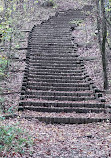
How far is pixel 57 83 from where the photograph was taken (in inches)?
466

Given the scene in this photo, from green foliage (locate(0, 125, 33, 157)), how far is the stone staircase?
2.76 metres

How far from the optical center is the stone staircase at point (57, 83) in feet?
30.7

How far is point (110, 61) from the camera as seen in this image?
15062 millimetres

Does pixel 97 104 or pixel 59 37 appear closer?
pixel 97 104

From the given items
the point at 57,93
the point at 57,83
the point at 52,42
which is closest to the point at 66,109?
the point at 57,93

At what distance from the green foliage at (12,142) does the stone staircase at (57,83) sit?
2.76 metres

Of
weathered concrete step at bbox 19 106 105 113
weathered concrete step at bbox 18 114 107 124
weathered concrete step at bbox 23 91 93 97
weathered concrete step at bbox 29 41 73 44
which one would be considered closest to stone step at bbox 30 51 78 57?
weathered concrete step at bbox 29 41 73 44

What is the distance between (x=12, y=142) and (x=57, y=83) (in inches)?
265

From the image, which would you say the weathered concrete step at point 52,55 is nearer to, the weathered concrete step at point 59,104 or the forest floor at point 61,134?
the forest floor at point 61,134

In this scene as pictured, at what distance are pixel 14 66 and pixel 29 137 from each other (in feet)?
29.2

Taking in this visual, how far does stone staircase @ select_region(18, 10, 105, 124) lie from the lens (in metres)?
9.36

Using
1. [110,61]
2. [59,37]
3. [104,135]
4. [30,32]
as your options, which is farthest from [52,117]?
[30,32]

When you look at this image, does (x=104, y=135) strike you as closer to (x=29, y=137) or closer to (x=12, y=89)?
(x=29, y=137)

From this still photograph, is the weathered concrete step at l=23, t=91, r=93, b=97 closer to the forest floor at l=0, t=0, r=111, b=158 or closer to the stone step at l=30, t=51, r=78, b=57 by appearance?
the forest floor at l=0, t=0, r=111, b=158
